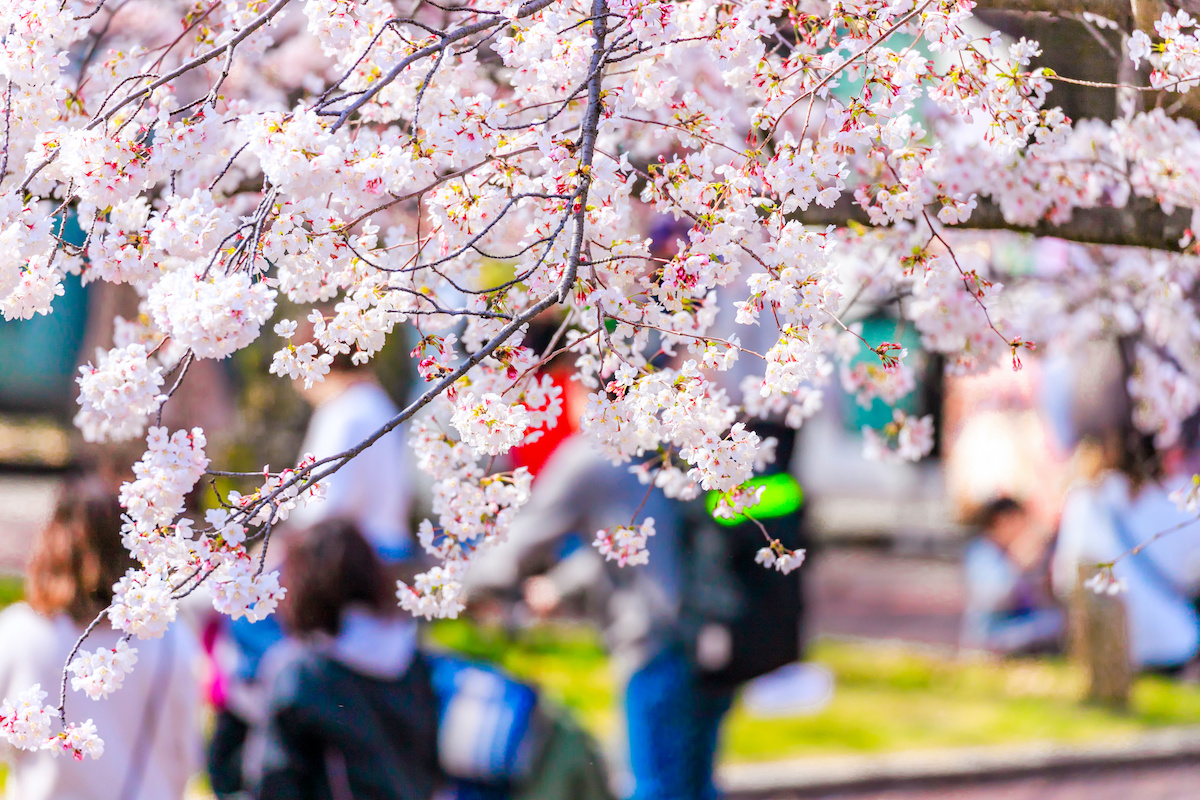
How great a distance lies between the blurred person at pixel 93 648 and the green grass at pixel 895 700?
111 inches

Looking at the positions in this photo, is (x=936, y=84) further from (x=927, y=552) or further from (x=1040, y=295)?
(x=927, y=552)

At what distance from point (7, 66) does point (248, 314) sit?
61 cm

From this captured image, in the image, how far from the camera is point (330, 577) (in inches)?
124

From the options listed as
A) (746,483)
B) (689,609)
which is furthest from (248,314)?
(689,609)

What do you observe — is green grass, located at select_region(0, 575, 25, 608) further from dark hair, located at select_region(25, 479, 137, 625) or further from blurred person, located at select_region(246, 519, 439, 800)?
blurred person, located at select_region(246, 519, 439, 800)

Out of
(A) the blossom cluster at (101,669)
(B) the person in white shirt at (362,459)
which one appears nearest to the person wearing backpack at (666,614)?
(B) the person in white shirt at (362,459)

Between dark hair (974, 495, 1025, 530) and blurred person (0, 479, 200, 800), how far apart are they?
5.78m

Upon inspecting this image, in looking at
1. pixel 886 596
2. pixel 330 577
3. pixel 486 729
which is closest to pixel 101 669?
pixel 330 577

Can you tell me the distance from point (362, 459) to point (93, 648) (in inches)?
58.3

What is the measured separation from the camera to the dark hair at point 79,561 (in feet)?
9.37

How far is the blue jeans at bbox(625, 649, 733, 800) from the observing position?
385 centimetres

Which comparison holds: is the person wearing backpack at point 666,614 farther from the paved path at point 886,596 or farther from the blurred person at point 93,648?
the paved path at point 886,596

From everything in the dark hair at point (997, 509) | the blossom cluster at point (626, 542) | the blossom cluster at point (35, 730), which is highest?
the dark hair at point (997, 509)

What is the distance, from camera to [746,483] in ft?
5.60
